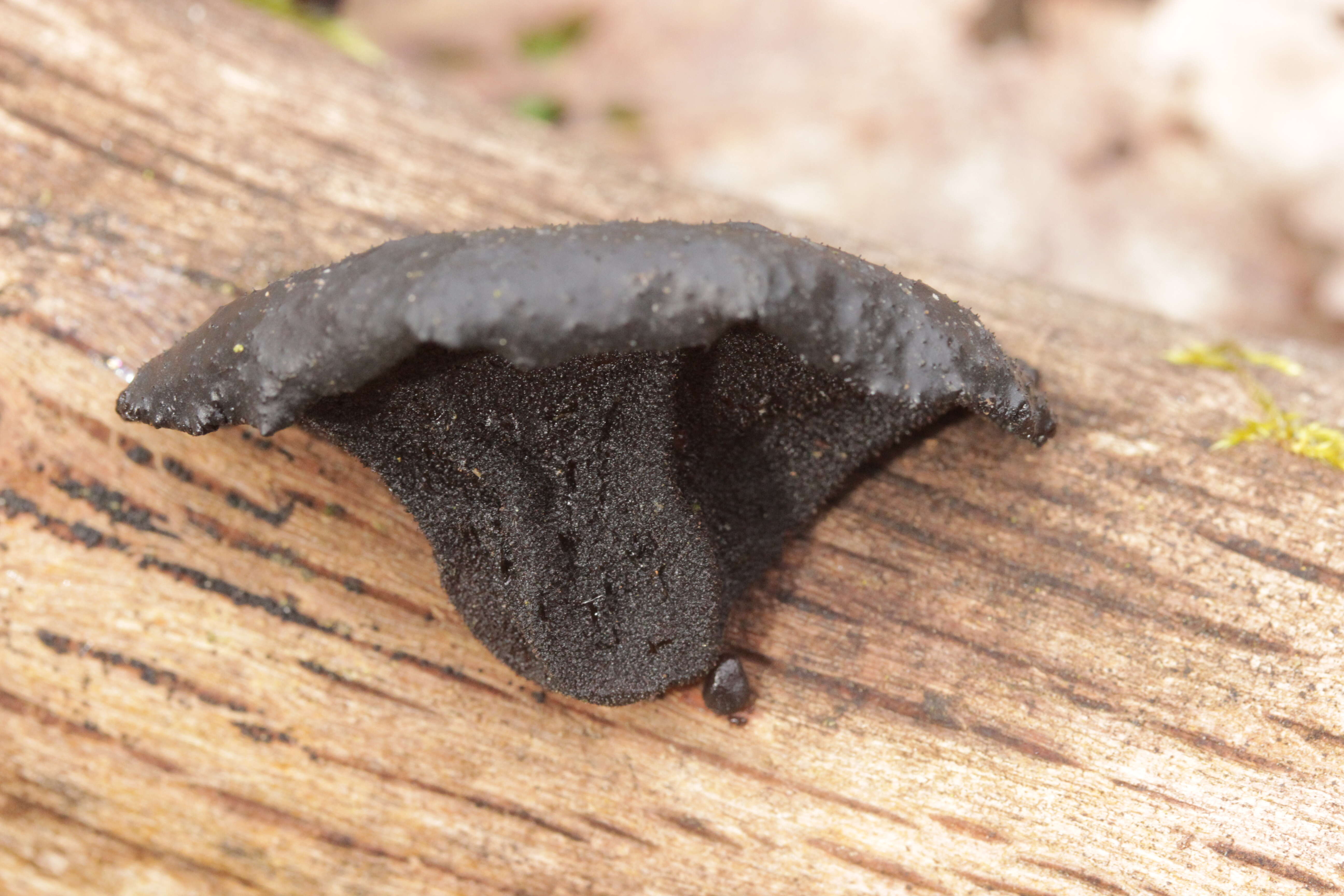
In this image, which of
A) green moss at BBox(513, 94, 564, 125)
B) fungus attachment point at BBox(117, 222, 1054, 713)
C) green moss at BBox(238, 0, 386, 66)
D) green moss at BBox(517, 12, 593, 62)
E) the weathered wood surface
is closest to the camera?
fungus attachment point at BBox(117, 222, 1054, 713)

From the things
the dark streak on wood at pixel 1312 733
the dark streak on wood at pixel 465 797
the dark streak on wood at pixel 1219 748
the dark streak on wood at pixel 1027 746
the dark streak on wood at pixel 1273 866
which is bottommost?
the dark streak on wood at pixel 465 797

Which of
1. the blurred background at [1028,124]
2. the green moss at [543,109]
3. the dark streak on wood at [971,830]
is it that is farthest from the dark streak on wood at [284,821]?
the green moss at [543,109]

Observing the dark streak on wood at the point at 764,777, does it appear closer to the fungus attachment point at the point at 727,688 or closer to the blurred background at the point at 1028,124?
the fungus attachment point at the point at 727,688

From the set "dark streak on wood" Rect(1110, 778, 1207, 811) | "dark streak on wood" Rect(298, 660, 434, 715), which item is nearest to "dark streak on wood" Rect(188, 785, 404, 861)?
"dark streak on wood" Rect(298, 660, 434, 715)

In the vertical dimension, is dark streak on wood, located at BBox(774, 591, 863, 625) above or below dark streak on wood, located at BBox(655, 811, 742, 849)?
above

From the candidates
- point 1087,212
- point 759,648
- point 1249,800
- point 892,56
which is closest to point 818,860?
point 759,648

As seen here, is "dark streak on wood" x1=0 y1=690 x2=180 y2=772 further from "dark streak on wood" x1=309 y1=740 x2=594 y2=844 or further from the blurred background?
the blurred background
